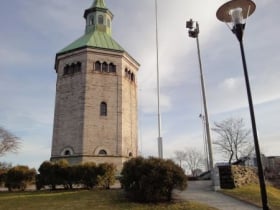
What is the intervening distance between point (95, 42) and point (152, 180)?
72.9ft

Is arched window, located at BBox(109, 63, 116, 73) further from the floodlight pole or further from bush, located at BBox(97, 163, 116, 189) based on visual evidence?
the floodlight pole

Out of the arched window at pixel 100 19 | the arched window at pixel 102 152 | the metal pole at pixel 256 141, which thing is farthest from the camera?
the arched window at pixel 100 19

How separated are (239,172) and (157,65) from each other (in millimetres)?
10091

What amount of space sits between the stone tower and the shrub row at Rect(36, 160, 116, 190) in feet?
27.2

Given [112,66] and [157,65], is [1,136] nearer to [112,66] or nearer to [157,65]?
[112,66]

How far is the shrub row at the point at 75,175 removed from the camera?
61.4ft

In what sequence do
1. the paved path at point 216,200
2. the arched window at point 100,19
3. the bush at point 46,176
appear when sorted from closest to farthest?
the paved path at point 216,200
the bush at point 46,176
the arched window at point 100,19

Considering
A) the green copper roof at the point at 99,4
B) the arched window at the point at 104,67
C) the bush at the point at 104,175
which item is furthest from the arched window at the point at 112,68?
the bush at the point at 104,175

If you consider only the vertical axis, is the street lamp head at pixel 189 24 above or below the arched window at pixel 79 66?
below

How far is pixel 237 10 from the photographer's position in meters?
7.83

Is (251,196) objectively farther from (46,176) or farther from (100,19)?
(100,19)

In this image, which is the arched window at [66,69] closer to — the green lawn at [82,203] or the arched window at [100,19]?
the arched window at [100,19]

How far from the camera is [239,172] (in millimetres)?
19109

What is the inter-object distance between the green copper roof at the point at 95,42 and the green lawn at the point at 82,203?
1961cm
